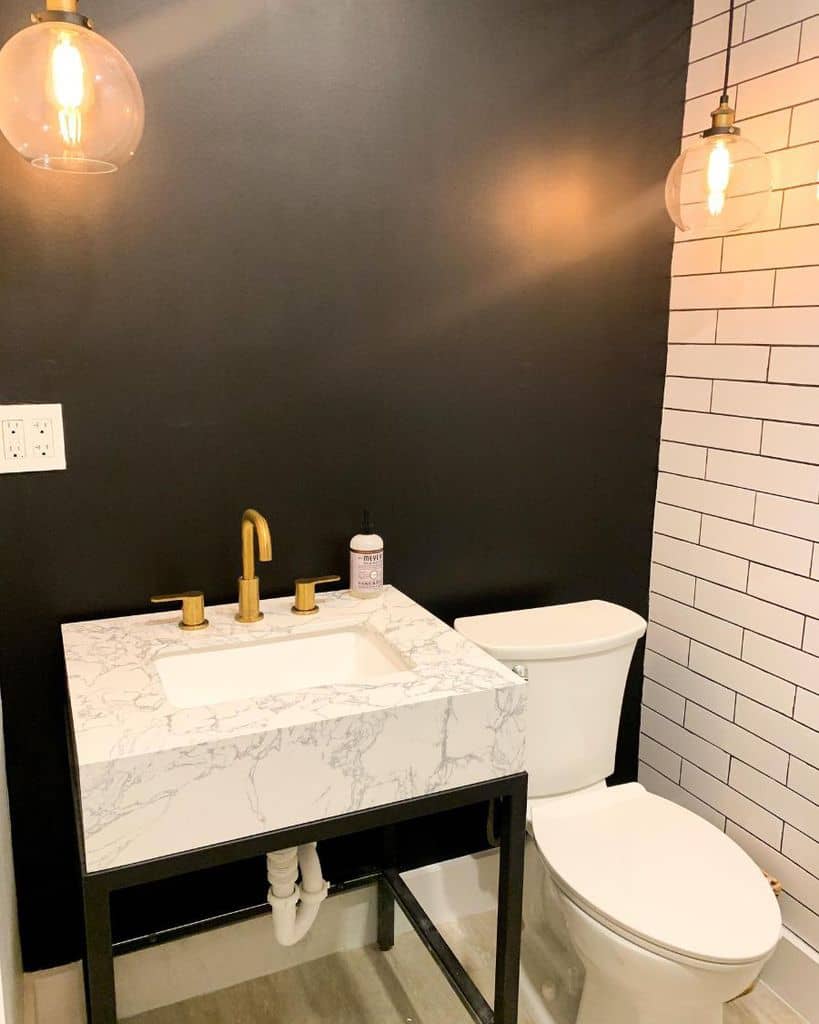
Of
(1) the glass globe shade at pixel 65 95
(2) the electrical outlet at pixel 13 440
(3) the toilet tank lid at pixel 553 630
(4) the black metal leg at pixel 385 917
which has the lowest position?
(4) the black metal leg at pixel 385 917

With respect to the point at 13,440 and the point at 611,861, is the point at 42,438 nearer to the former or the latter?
the point at 13,440

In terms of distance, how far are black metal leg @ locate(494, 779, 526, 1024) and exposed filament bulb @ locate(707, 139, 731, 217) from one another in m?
1.17

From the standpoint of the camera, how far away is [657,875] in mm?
1593

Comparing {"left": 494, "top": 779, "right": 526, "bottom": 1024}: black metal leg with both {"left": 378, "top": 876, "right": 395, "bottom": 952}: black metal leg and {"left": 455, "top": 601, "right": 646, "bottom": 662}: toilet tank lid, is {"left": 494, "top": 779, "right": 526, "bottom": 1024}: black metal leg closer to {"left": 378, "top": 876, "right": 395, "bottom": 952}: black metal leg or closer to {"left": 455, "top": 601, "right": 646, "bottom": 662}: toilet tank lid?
{"left": 455, "top": 601, "right": 646, "bottom": 662}: toilet tank lid

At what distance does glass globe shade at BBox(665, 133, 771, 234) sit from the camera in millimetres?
1636

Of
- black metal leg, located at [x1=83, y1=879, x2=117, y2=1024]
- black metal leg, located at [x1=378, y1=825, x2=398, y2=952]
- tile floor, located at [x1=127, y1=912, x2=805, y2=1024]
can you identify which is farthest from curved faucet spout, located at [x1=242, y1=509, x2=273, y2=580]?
tile floor, located at [x1=127, y1=912, x2=805, y2=1024]

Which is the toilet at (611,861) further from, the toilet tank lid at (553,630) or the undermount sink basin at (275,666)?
the undermount sink basin at (275,666)

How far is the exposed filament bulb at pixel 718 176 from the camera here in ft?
5.36

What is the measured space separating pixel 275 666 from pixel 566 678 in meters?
0.63

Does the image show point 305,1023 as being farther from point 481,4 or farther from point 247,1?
point 481,4

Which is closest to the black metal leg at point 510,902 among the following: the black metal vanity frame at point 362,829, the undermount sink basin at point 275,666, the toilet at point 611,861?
the black metal vanity frame at point 362,829

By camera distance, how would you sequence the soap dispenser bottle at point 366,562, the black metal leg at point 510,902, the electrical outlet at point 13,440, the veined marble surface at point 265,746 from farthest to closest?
the soap dispenser bottle at point 366,562 → the electrical outlet at point 13,440 → the black metal leg at point 510,902 → the veined marble surface at point 265,746

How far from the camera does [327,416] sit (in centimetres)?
175

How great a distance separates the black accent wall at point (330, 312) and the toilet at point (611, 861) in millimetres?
290
